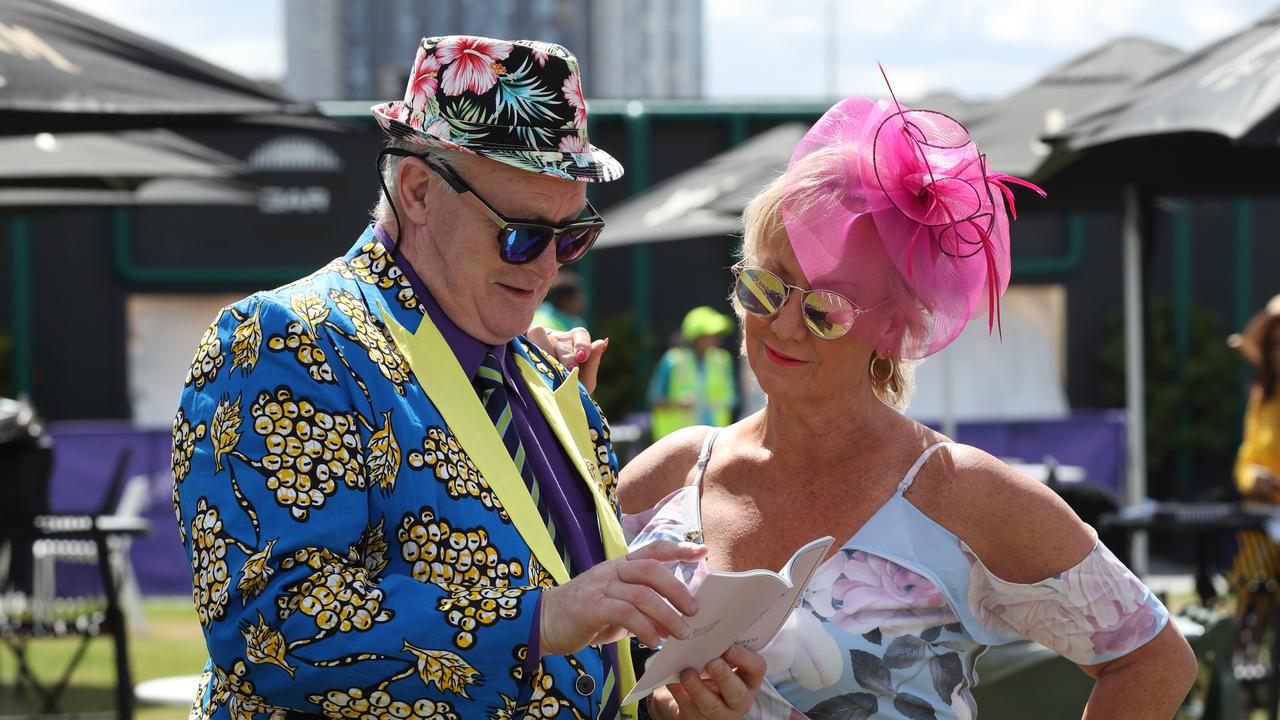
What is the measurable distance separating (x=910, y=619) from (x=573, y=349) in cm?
72

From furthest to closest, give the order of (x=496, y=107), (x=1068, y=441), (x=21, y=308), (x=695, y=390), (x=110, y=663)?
(x=21, y=308) < (x=1068, y=441) < (x=695, y=390) < (x=110, y=663) < (x=496, y=107)

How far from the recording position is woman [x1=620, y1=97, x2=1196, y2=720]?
220 centimetres

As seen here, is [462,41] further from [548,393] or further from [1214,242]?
[1214,242]

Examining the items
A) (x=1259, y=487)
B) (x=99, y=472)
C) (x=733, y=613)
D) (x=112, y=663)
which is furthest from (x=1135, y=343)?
(x=99, y=472)

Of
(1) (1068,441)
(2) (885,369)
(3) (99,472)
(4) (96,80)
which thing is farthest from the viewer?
(1) (1068,441)

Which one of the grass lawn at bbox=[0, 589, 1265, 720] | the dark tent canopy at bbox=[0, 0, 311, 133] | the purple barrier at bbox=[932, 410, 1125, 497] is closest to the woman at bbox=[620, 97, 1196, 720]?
the dark tent canopy at bbox=[0, 0, 311, 133]

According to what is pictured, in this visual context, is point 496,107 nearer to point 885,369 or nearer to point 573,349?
point 573,349

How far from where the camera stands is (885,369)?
241 centimetres

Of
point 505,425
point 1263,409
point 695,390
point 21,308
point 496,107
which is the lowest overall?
point 695,390

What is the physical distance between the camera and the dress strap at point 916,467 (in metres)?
2.26

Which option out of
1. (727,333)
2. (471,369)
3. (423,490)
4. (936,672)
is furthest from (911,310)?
(727,333)

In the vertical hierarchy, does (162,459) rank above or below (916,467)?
below

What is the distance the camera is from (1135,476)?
24.5 ft

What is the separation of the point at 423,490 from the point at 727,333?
1086 cm
